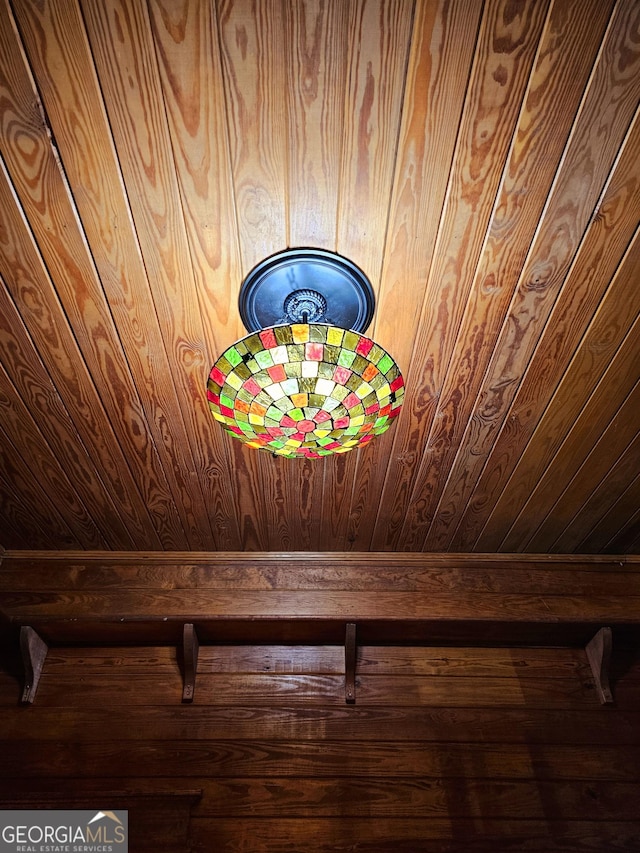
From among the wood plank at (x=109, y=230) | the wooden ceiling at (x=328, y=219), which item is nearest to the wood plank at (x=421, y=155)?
the wooden ceiling at (x=328, y=219)

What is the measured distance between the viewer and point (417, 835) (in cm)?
189

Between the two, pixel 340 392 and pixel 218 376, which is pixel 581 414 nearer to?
pixel 340 392

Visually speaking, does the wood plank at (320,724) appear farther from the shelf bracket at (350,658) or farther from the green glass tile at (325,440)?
the green glass tile at (325,440)

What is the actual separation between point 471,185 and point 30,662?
2.43 m

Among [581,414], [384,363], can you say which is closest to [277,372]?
[384,363]

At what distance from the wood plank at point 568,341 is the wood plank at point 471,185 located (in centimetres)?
26

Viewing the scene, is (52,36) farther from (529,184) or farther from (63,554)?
(63,554)

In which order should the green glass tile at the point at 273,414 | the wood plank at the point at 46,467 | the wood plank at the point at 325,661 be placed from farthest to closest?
the wood plank at the point at 325,661, the wood plank at the point at 46,467, the green glass tile at the point at 273,414

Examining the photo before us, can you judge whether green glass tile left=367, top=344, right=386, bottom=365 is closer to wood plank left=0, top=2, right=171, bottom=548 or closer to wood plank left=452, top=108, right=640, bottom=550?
wood plank left=452, top=108, right=640, bottom=550

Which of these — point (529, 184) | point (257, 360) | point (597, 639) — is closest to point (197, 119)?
point (257, 360)

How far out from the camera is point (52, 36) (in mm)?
922

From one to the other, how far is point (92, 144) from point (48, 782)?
2.22 metres

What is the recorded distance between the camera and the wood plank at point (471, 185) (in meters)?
0.94

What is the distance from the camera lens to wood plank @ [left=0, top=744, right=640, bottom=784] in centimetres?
200
